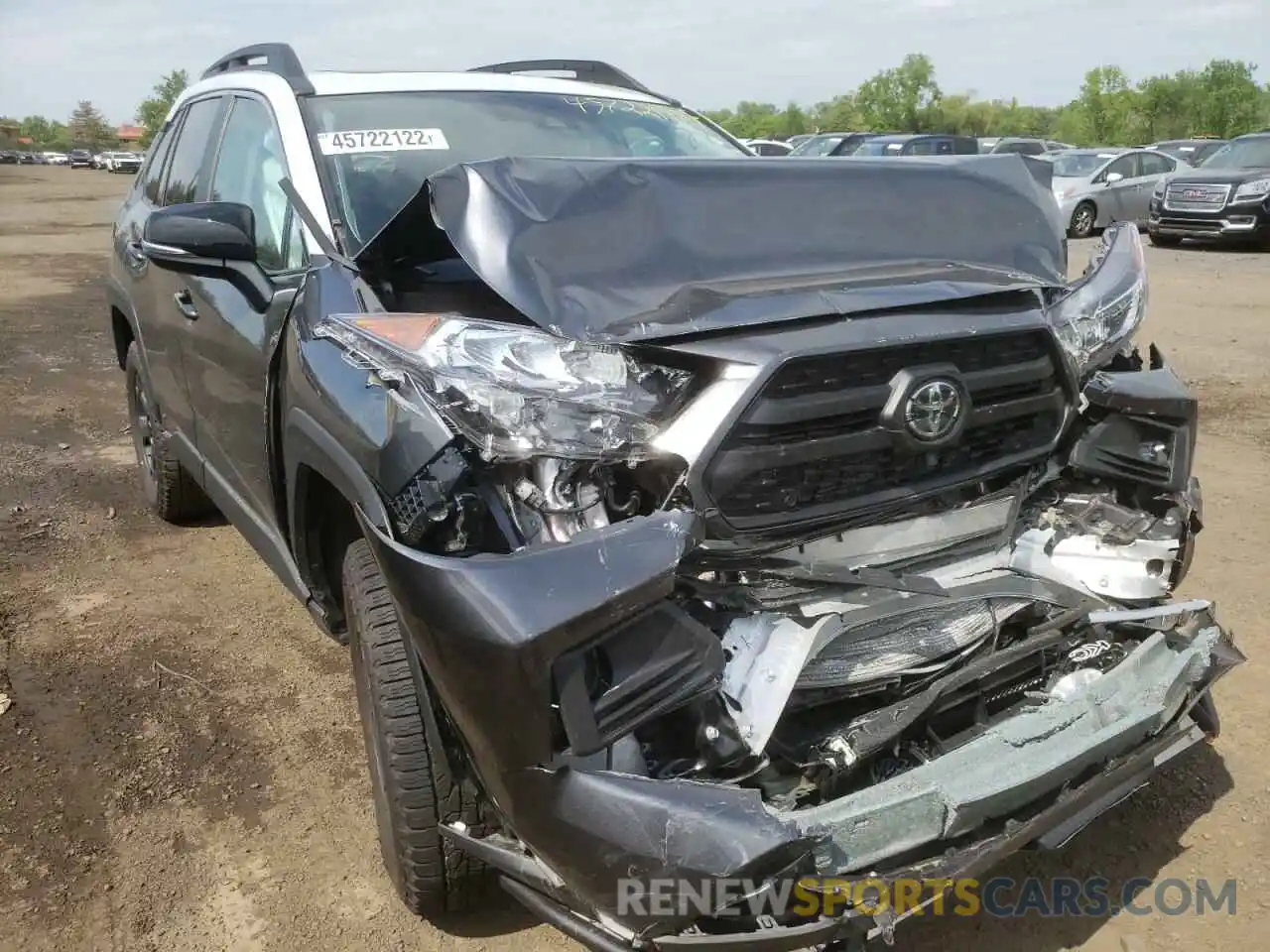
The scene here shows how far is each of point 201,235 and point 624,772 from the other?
6.13ft

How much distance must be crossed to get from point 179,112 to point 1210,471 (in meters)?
5.26

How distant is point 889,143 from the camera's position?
19906mm

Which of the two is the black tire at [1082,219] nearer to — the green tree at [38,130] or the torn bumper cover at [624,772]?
the torn bumper cover at [624,772]

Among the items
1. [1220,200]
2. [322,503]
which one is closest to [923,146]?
[1220,200]

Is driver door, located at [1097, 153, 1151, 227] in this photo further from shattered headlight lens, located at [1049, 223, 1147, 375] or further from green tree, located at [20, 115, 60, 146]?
green tree, located at [20, 115, 60, 146]

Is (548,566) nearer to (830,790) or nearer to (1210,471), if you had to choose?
(830,790)

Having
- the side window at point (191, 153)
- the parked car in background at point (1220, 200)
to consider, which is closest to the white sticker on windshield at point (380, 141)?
the side window at point (191, 153)

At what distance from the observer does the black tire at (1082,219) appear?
17.9 meters

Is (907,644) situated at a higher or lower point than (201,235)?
lower

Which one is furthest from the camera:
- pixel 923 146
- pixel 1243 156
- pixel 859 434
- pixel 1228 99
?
pixel 1228 99

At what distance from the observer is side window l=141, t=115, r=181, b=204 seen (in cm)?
467

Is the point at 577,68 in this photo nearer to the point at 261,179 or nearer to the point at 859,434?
the point at 261,179

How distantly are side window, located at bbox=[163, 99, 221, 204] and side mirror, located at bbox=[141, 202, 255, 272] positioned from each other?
1.15m

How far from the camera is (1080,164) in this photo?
19031 millimetres
